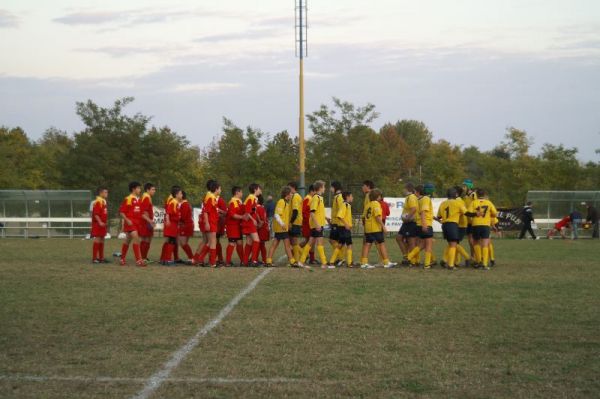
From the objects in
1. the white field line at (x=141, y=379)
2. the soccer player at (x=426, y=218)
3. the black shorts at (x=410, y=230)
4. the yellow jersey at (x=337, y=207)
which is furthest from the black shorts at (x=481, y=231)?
the white field line at (x=141, y=379)

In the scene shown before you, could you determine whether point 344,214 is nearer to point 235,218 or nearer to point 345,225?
point 345,225

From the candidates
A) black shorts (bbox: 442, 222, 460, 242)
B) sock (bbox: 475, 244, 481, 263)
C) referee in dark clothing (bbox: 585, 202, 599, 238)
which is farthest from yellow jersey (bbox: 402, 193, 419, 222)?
referee in dark clothing (bbox: 585, 202, 599, 238)

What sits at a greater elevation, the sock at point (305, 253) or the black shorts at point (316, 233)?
the black shorts at point (316, 233)

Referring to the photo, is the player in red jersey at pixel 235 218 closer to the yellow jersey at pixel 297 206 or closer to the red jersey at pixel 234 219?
the red jersey at pixel 234 219

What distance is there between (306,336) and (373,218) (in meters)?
8.87

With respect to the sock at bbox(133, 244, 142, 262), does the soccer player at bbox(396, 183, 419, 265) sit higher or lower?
higher

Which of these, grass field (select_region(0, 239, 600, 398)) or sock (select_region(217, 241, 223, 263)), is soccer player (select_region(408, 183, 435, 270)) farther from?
sock (select_region(217, 241, 223, 263))

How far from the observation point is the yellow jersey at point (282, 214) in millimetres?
18000

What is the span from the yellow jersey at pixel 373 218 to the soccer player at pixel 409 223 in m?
0.94

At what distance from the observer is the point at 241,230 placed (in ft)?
59.8

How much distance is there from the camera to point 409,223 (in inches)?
721

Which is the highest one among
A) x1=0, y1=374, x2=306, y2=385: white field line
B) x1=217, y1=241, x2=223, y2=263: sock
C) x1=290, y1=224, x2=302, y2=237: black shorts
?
Answer: x1=290, y1=224, x2=302, y2=237: black shorts

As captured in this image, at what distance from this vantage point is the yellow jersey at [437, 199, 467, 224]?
17.4 metres

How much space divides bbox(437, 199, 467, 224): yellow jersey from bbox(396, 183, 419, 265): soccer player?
695 mm
